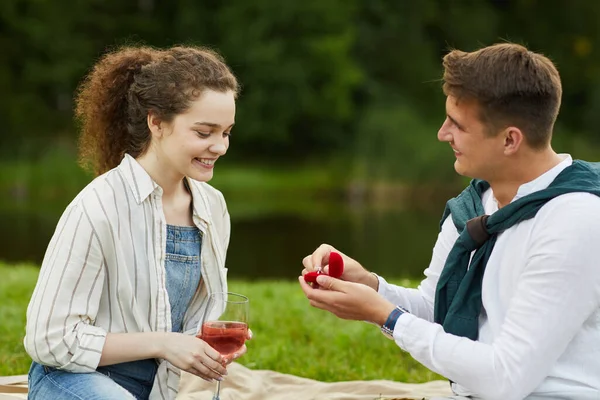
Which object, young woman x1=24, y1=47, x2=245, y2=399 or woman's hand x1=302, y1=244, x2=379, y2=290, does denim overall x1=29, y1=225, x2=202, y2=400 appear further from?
woman's hand x1=302, y1=244, x2=379, y2=290

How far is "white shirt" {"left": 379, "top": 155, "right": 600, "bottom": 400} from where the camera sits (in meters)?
2.92

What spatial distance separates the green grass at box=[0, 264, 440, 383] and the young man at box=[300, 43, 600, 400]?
209 cm

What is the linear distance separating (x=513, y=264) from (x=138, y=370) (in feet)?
5.10

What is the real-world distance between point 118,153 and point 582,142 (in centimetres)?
3083

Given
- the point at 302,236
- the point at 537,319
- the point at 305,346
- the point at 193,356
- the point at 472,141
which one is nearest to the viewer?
the point at 537,319

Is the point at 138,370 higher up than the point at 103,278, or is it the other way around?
the point at 103,278

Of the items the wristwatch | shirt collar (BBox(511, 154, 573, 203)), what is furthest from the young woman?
shirt collar (BBox(511, 154, 573, 203))

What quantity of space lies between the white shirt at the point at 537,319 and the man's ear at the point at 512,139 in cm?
14

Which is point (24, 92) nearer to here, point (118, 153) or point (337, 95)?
point (337, 95)

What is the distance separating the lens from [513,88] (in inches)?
121

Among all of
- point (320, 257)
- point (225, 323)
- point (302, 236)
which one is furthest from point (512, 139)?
point (302, 236)

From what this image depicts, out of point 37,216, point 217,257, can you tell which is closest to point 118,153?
point 217,257

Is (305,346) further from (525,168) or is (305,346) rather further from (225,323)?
(525,168)

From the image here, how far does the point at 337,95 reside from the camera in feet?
115
